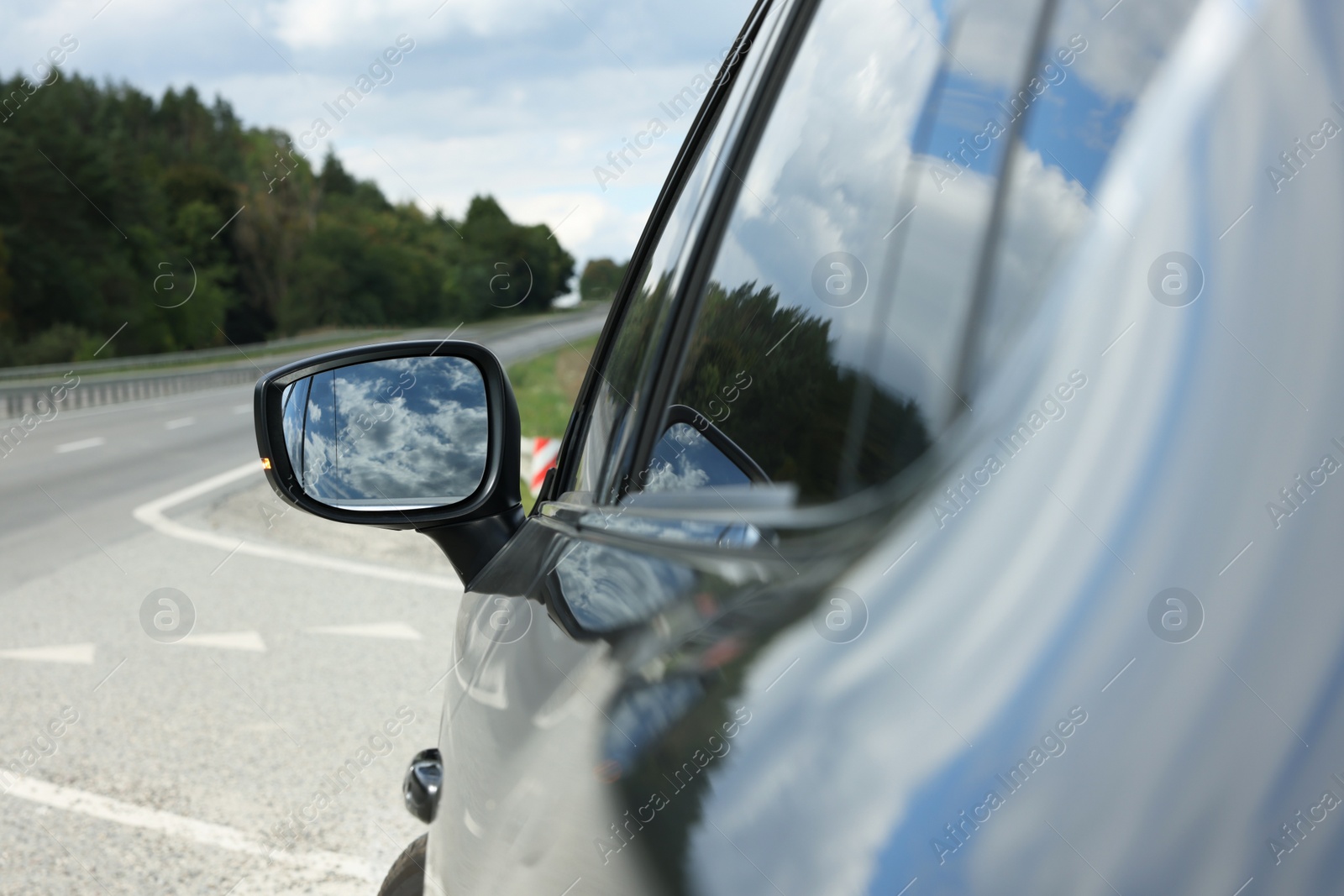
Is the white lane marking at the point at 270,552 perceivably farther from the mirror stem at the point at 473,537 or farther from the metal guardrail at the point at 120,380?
the mirror stem at the point at 473,537

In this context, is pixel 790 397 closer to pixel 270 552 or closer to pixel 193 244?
pixel 270 552

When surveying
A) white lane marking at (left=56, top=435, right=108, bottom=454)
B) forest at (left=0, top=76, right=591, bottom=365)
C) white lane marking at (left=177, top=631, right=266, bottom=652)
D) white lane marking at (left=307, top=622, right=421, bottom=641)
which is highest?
forest at (left=0, top=76, right=591, bottom=365)

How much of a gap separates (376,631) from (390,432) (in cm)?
552

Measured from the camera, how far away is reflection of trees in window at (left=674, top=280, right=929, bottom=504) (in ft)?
2.99

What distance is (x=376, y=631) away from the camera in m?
7.34

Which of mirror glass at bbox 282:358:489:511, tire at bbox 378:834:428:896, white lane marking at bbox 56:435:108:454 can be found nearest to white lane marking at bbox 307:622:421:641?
tire at bbox 378:834:428:896

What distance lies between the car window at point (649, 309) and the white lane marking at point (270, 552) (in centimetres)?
704

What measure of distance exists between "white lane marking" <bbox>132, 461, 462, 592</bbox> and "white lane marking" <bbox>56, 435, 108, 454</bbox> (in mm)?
6155

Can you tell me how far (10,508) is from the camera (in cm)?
1213

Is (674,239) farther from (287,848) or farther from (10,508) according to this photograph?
(10,508)

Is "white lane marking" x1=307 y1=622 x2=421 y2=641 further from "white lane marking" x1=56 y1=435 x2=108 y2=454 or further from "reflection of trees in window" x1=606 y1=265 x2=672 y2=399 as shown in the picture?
"white lane marking" x1=56 y1=435 x2=108 y2=454

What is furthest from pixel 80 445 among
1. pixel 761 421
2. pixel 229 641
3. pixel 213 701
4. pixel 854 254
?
pixel 854 254

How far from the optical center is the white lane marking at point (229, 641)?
6836 millimetres

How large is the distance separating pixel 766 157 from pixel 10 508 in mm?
12960
